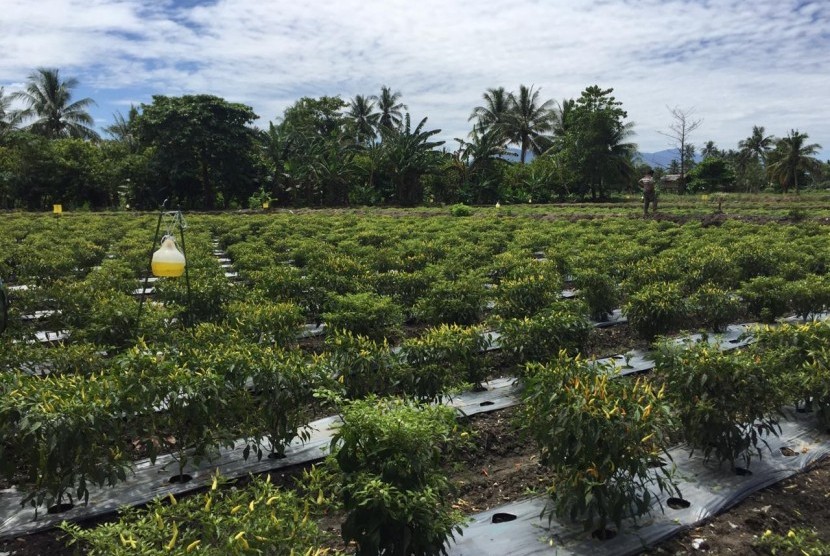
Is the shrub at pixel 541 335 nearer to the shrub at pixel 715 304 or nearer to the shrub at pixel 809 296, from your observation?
the shrub at pixel 715 304

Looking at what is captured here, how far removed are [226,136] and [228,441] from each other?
104 ft

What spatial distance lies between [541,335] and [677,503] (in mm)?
2100

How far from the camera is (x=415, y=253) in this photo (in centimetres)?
1088

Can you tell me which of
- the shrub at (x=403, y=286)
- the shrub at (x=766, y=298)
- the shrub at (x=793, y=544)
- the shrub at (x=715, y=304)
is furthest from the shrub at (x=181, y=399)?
the shrub at (x=766, y=298)

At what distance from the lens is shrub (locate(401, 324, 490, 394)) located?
15.0 ft

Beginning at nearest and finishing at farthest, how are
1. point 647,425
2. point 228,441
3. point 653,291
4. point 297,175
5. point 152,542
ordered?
point 152,542 < point 647,425 < point 228,441 < point 653,291 < point 297,175

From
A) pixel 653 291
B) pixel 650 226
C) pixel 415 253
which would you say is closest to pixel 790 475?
pixel 653 291

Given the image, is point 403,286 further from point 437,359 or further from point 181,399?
point 181,399

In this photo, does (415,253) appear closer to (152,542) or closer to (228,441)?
(228,441)

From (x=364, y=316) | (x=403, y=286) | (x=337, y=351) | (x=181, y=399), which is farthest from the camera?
(x=403, y=286)

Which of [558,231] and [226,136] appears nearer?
[558,231]

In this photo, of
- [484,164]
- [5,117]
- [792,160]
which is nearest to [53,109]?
[5,117]

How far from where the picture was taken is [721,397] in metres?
3.78

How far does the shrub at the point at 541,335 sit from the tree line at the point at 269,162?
29.1 meters
